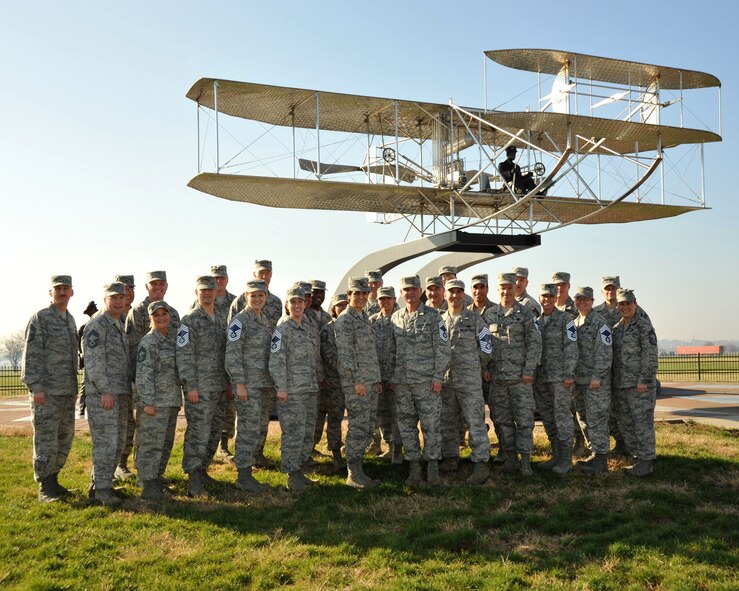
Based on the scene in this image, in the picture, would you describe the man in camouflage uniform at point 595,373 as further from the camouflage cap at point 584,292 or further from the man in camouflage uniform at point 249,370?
the man in camouflage uniform at point 249,370

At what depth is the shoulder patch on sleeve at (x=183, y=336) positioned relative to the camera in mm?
5477

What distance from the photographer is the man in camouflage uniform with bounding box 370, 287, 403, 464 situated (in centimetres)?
636

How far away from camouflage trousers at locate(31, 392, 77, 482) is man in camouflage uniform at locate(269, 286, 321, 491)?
6.42ft

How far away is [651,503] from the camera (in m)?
4.91

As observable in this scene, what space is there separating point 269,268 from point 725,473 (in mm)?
5200

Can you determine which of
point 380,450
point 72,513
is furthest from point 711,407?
point 72,513

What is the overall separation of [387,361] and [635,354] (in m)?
2.58

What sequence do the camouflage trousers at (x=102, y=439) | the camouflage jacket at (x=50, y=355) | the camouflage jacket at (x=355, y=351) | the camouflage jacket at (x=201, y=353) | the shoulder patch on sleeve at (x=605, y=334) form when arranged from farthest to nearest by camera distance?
the shoulder patch on sleeve at (x=605, y=334)
the camouflage jacket at (x=355, y=351)
the camouflage jacket at (x=201, y=353)
the camouflage jacket at (x=50, y=355)
the camouflage trousers at (x=102, y=439)

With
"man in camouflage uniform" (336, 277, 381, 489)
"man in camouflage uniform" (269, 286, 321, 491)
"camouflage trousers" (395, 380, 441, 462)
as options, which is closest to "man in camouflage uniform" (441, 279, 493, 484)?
"camouflage trousers" (395, 380, 441, 462)

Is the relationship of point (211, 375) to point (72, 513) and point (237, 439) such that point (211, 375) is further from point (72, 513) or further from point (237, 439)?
point (72, 513)

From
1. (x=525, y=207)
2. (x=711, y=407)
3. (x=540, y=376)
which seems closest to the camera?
(x=540, y=376)

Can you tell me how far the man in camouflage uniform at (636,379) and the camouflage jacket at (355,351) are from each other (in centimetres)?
260

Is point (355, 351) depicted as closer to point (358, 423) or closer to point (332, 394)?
point (358, 423)

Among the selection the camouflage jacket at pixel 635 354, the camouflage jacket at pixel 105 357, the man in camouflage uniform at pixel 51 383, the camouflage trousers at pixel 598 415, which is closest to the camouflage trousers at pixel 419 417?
the camouflage trousers at pixel 598 415
